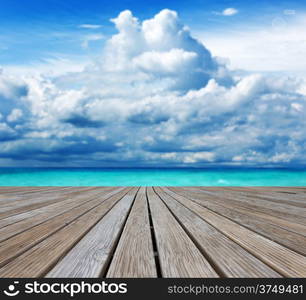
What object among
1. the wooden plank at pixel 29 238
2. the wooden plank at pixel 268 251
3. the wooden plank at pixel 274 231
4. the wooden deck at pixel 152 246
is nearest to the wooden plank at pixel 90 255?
the wooden deck at pixel 152 246

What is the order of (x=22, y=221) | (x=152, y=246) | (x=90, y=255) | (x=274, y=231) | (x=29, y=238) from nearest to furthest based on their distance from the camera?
(x=90, y=255), (x=152, y=246), (x=29, y=238), (x=274, y=231), (x=22, y=221)

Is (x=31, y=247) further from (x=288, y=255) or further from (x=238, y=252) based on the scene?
(x=288, y=255)

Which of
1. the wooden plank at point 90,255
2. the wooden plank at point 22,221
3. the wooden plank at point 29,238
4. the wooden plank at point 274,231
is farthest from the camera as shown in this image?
the wooden plank at point 22,221

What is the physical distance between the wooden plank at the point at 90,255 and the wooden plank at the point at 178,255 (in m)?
0.21

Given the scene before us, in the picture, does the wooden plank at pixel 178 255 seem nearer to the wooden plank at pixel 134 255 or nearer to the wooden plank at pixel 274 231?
the wooden plank at pixel 134 255

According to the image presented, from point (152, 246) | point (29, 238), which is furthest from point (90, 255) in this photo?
point (29, 238)

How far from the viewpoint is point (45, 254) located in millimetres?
1087

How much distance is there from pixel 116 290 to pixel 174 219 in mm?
1089

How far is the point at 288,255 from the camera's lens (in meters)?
1.09

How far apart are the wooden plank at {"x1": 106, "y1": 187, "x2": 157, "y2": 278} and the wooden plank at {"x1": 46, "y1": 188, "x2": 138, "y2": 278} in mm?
37

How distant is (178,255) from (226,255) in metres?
0.18

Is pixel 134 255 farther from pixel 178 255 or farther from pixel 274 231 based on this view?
pixel 274 231

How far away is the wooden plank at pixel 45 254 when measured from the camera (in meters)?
0.92

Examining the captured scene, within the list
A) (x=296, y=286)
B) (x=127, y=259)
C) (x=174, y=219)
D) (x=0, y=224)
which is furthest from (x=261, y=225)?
(x=0, y=224)
